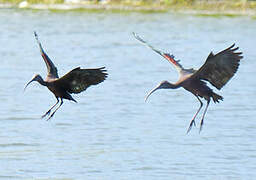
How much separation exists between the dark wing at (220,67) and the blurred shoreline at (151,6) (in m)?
28.6

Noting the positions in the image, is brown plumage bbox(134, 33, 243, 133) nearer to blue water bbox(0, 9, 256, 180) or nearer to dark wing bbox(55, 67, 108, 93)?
dark wing bbox(55, 67, 108, 93)

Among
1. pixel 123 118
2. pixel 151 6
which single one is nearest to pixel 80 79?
pixel 123 118

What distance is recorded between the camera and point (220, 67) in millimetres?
13656


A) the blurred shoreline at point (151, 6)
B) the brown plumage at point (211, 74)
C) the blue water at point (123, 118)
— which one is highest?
the brown plumage at point (211, 74)

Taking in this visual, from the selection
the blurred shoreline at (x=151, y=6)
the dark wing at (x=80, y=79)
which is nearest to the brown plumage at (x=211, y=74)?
the dark wing at (x=80, y=79)

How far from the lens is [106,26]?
39312 millimetres

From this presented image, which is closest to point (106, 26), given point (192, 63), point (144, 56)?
point (144, 56)

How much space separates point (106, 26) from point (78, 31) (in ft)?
5.90

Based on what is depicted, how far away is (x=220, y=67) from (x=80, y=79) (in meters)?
2.04

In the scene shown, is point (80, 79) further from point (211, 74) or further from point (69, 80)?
point (211, 74)

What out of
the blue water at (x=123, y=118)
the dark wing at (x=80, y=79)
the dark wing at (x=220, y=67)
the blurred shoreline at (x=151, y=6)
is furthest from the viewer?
the blurred shoreline at (x=151, y=6)

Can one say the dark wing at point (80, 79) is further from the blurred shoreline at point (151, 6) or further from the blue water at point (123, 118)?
the blurred shoreline at point (151, 6)

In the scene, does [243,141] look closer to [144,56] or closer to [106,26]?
[144,56]

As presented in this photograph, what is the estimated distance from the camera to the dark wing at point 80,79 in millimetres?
13625
